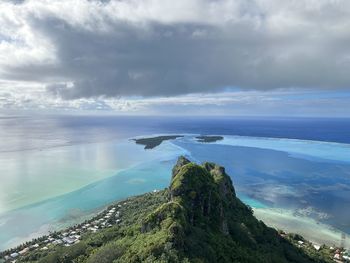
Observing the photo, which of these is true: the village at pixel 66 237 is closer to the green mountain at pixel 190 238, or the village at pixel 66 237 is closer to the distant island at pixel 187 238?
the distant island at pixel 187 238

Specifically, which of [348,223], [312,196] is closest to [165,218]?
[348,223]

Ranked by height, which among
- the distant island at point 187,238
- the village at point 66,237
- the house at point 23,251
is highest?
the distant island at point 187,238

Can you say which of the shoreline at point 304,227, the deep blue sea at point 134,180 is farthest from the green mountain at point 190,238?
the deep blue sea at point 134,180

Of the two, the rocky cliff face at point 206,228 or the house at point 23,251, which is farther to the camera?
the house at point 23,251

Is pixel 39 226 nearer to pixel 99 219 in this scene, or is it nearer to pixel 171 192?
pixel 99 219

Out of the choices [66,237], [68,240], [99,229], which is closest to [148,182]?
[99,229]

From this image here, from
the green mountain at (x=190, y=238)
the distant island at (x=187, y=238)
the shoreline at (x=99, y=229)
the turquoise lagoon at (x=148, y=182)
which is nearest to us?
the green mountain at (x=190, y=238)
